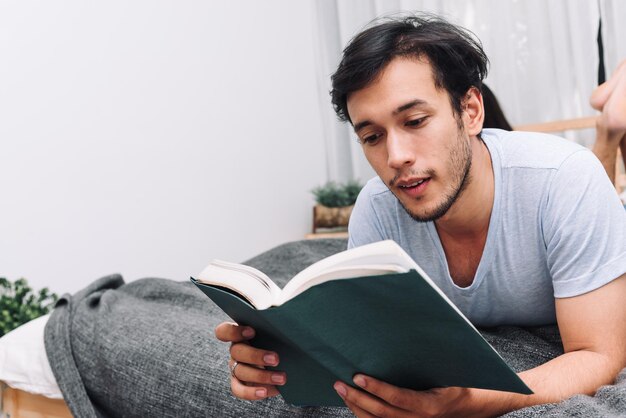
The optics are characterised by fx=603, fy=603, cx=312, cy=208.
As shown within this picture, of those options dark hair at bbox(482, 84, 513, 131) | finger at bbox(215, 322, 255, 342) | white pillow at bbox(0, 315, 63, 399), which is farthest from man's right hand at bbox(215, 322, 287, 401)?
dark hair at bbox(482, 84, 513, 131)

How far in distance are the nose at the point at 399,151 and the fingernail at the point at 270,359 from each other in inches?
13.7

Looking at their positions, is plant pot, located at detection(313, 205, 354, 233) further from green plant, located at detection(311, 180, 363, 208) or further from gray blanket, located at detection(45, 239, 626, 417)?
gray blanket, located at detection(45, 239, 626, 417)

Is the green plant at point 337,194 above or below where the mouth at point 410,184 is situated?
below

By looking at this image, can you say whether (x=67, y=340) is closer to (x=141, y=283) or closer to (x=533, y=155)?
(x=141, y=283)

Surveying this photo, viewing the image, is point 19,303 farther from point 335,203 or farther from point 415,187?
point 335,203

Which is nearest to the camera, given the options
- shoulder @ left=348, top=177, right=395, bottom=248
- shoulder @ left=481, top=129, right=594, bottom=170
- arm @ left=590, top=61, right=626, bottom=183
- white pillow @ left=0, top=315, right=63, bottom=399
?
shoulder @ left=481, top=129, right=594, bottom=170

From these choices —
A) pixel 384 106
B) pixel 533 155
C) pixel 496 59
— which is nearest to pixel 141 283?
pixel 384 106

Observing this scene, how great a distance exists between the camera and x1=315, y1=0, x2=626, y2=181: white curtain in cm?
257

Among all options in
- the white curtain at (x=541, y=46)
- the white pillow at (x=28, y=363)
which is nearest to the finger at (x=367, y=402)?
the white pillow at (x=28, y=363)

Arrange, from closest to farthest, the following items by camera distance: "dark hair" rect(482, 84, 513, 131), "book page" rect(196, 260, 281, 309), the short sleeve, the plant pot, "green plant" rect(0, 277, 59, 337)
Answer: "book page" rect(196, 260, 281, 309), the short sleeve, "green plant" rect(0, 277, 59, 337), "dark hair" rect(482, 84, 513, 131), the plant pot

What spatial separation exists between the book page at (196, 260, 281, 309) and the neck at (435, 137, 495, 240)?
17.6 inches

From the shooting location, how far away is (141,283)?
1.55 m

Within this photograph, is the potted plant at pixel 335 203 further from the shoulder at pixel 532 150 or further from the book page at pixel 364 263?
the book page at pixel 364 263

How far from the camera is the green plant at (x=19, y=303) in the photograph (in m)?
1.81
